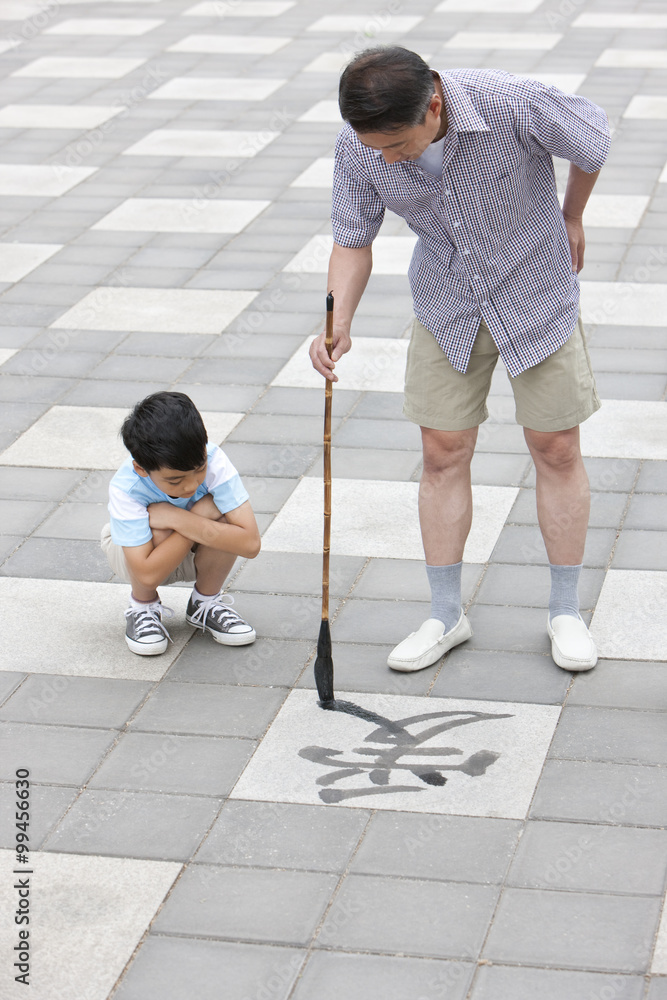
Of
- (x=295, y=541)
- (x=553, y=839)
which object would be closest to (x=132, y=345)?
(x=295, y=541)

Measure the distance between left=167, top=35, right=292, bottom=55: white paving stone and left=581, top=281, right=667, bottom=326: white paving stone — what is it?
5940 millimetres

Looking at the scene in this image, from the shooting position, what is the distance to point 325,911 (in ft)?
9.42

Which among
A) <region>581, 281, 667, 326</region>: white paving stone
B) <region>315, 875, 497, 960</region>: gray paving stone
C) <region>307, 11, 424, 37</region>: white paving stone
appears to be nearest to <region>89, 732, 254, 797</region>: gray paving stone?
<region>315, 875, 497, 960</region>: gray paving stone

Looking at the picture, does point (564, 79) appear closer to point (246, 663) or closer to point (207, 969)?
point (246, 663)

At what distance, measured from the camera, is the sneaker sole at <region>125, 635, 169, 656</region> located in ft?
12.7

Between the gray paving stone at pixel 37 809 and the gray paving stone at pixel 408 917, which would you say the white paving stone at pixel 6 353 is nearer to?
the gray paving stone at pixel 37 809

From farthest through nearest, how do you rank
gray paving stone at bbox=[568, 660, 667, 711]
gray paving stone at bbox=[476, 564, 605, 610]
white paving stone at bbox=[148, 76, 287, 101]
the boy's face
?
1. white paving stone at bbox=[148, 76, 287, 101]
2. gray paving stone at bbox=[476, 564, 605, 610]
3. the boy's face
4. gray paving stone at bbox=[568, 660, 667, 711]

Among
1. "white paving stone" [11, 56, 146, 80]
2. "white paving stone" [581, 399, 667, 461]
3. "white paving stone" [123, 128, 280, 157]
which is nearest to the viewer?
"white paving stone" [581, 399, 667, 461]

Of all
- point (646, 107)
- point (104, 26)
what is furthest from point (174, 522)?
point (104, 26)

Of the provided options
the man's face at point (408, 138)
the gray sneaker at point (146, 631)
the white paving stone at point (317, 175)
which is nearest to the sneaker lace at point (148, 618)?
the gray sneaker at point (146, 631)

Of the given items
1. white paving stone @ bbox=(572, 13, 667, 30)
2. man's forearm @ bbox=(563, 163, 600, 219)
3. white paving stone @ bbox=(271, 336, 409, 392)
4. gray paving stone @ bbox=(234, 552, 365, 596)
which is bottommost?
white paving stone @ bbox=(572, 13, 667, 30)

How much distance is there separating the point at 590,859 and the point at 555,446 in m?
1.14

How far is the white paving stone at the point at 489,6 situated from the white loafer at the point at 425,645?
33.0 ft

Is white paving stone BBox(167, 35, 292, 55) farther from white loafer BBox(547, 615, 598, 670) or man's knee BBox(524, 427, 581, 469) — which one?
white loafer BBox(547, 615, 598, 670)
